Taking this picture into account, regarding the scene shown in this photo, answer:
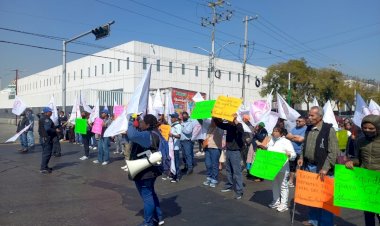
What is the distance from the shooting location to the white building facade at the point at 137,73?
47.6m

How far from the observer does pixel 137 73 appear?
48031 mm

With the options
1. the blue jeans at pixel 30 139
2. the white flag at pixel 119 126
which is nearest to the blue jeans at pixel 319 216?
the white flag at pixel 119 126

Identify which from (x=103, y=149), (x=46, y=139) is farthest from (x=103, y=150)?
(x=46, y=139)

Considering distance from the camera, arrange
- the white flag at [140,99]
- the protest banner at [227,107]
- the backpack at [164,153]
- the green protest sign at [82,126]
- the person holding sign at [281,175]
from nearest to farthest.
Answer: the backpack at [164,153], the person holding sign at [281,175], the white flag at [140,99], the protest banner at [227,107], the green protest sign at [82,126]

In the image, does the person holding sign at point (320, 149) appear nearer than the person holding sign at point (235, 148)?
Yes

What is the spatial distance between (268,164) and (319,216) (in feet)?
4.36

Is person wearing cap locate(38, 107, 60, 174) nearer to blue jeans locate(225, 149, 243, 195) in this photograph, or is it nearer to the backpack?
blue jeans locate(225, 149, 243, 195)

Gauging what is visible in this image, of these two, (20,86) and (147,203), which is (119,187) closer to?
(147,203)

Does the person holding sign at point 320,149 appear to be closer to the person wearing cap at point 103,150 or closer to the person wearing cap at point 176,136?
the person wearing cap at point 176,136

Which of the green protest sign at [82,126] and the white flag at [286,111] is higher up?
the white flag at [286,111]

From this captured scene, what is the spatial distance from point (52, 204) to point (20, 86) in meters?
101

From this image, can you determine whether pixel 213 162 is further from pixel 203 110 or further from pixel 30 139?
pixel 30 139

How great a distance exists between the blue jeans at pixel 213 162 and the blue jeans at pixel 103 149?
4.43m

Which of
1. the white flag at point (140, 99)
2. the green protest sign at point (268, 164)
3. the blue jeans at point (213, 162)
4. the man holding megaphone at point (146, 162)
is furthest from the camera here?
the blue jeans at point (213, 162)
